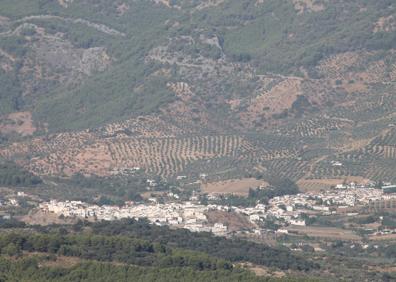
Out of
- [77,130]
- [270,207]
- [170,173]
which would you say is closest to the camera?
[270,207]

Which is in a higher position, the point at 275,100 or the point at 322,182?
the point at 275,100

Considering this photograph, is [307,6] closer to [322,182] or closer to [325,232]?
[322,182]

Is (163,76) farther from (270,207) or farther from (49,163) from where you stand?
(270,207)

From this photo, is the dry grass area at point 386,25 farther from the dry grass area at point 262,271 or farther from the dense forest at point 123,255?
the dry grass area at point 262,271

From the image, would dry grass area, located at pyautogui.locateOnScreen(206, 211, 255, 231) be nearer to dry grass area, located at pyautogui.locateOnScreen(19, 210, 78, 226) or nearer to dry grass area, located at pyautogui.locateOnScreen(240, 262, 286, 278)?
dry grass area, located at pyautogui.locateOnScreen(19, 210, 78, 226)

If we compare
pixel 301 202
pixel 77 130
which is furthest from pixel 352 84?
pixel 301 202

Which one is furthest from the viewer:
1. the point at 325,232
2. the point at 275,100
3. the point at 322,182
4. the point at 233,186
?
the point at 275,100

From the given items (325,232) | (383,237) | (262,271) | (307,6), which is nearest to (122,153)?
(325,232)
